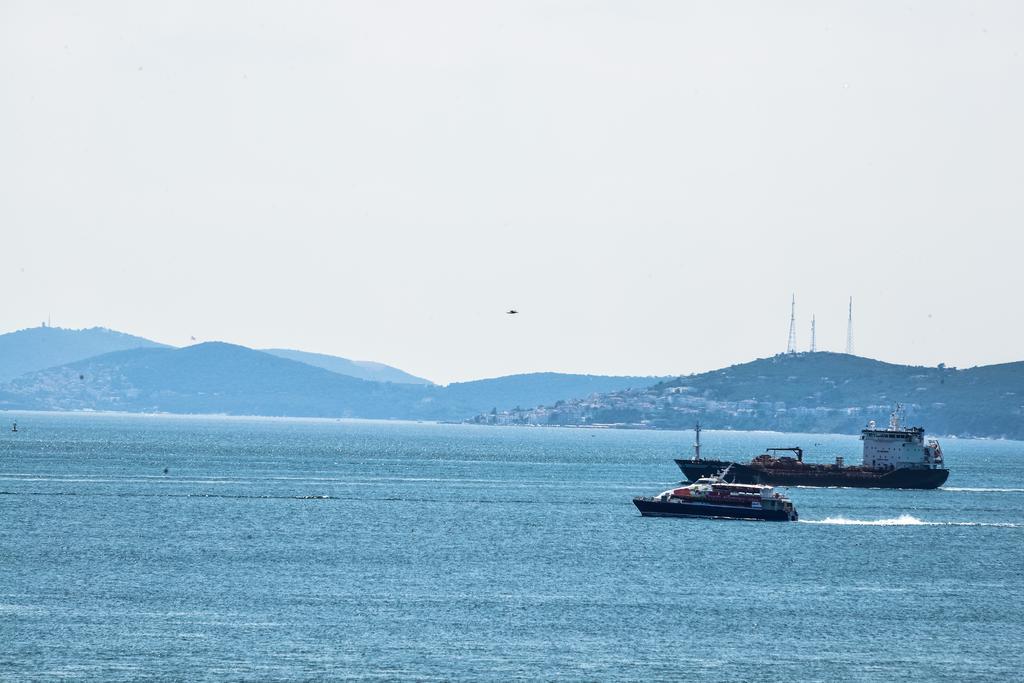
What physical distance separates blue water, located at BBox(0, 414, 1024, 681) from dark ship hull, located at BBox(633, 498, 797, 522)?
189 cm

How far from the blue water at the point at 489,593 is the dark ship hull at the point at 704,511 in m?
1.89

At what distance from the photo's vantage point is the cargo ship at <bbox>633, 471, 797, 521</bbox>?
461ft

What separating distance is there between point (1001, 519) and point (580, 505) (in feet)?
135

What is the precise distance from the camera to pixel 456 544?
113000 millimetres

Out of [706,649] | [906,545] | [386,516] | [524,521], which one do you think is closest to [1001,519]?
[906,545]

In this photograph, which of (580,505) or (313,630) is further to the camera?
(580,505)

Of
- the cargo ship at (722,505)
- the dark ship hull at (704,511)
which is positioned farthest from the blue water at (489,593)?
the cargo ship at (722,505)

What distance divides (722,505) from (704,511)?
169 cm

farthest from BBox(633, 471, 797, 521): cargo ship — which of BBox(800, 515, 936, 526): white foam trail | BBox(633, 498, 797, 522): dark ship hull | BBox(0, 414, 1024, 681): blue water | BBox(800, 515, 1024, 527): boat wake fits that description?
BBox(800, 515, 1024, 527): boat wake

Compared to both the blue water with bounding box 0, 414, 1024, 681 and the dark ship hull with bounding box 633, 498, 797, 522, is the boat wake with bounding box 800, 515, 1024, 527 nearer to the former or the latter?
the blue water with bounding box 0, 414, 1024, 681

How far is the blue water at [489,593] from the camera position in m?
66.7

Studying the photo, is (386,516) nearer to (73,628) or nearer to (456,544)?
(456,544)

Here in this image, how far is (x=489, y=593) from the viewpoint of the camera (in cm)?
8669

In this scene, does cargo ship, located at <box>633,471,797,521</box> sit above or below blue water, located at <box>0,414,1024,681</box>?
above
